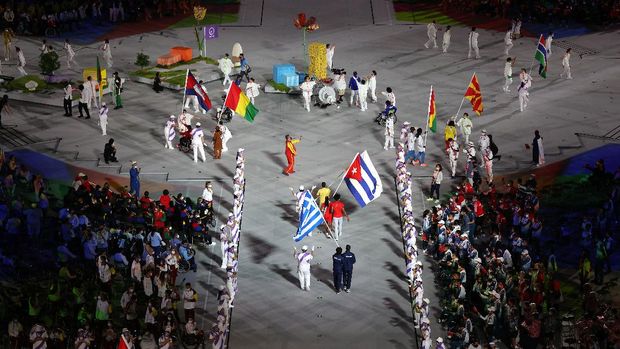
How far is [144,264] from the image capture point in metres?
40.9

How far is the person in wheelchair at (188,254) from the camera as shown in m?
41.7

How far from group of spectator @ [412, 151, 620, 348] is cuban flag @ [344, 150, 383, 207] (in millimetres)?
2718

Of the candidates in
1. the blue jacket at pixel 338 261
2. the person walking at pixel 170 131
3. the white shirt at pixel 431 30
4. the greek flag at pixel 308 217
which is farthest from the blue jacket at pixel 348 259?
the white shirt at pixel 431 30

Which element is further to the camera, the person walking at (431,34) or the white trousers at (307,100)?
the person walking at (431,34)

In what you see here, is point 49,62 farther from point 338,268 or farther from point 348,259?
point 348,259

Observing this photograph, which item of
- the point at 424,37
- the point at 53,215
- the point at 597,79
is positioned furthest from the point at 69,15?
the point at 597,79

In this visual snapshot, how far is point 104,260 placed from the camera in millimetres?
40000

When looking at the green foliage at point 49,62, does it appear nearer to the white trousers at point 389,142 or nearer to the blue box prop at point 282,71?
the blue box prop at point 282,71

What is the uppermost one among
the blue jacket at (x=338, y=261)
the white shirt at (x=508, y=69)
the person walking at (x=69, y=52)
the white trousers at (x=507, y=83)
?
the white shirt at (x=508, y=69)

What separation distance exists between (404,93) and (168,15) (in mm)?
19391

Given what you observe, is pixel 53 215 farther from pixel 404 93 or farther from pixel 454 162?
pixel 404 93

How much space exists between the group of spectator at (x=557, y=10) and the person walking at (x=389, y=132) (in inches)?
807

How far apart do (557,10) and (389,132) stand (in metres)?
21.3

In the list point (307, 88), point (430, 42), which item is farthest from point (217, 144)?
point (430, 42)
